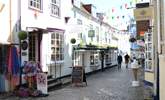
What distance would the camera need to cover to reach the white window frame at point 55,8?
20450 mm

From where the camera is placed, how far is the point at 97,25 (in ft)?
110

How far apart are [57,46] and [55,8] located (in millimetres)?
2245

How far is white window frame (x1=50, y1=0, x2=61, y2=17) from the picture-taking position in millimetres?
20450

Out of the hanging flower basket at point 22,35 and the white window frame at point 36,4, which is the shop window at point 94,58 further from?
the hanging flower basket at point 22,35

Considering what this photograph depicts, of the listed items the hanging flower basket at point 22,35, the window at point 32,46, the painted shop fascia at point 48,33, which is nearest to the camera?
the hanging flower basket at point 22,35

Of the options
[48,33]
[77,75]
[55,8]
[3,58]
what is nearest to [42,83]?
[3,58]

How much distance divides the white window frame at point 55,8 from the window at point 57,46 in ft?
3.80

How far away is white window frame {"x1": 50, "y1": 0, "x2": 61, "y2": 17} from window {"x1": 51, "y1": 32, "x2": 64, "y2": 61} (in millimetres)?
1158

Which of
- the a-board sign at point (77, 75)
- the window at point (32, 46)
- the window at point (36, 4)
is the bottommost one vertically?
the a-board sign at point (77, 75)

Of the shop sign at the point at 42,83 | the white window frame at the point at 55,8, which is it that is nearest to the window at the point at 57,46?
the white window frame at the point at 55,8

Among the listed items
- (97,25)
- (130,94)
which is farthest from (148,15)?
(97,25)

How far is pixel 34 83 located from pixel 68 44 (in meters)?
7.87

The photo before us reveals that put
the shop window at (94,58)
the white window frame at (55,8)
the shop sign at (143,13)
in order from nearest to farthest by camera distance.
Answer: the shop sign at (143,13), the white window frame at (55,8), the shop window at (94,58)

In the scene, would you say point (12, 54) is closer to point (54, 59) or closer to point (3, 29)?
point (3, 29)
